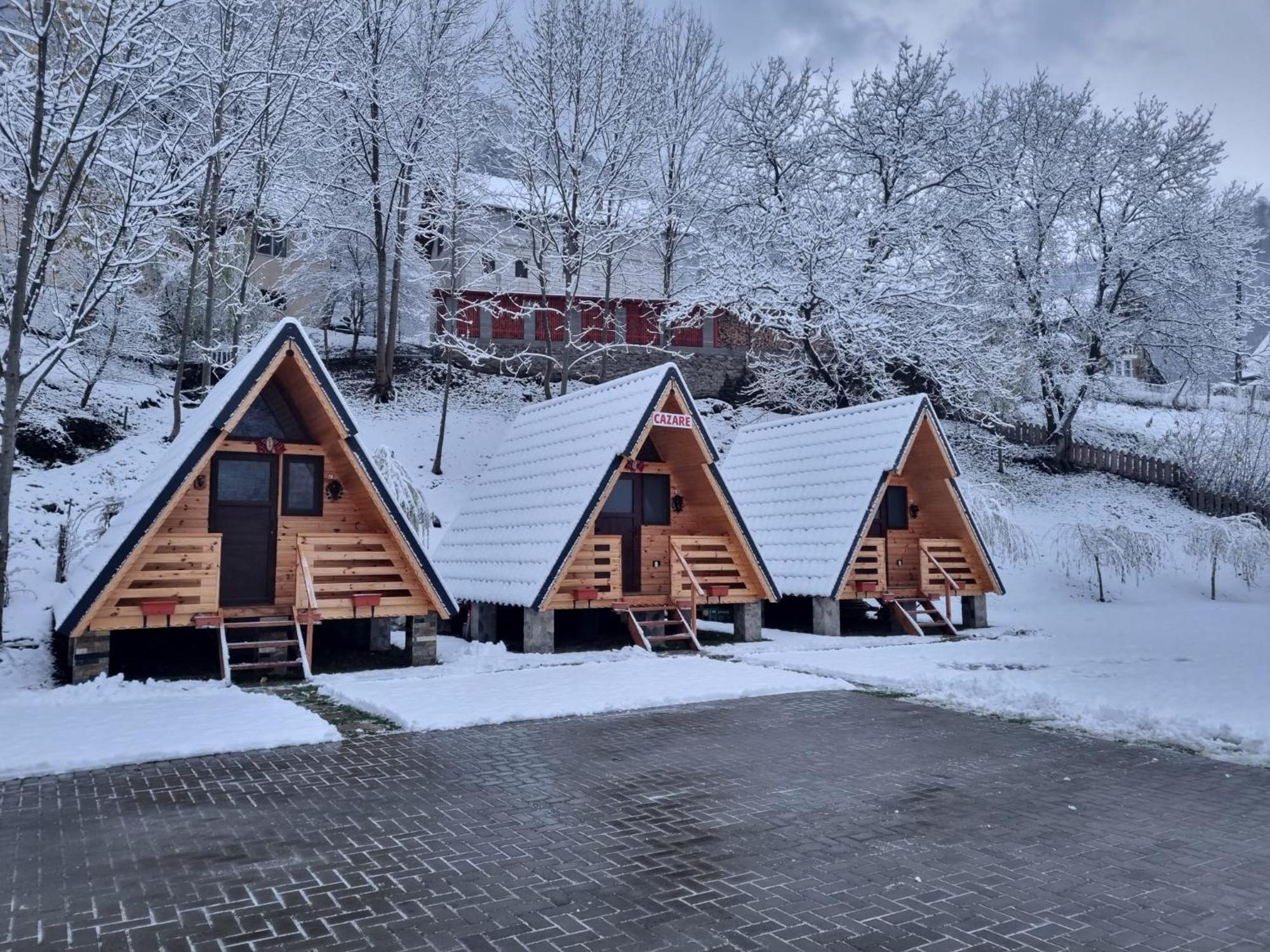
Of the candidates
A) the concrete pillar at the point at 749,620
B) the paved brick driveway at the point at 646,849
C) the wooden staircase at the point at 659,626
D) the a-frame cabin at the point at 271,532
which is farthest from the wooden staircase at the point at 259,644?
the concrete pillar at the point at 749,620

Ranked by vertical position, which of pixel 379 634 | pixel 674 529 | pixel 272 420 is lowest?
pixel 379 634

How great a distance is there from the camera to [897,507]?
2019 centimetres

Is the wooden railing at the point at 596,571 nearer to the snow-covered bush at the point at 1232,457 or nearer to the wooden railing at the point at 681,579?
the wooden railing at the point at 681,579

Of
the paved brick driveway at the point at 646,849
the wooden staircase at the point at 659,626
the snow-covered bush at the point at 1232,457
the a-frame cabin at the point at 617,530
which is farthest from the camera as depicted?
the snow-covered bush at the point at 1232,457

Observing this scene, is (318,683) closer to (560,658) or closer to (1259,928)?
(560,658)

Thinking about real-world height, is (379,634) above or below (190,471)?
below

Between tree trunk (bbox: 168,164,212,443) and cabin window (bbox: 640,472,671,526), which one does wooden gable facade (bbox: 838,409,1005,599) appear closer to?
cabin window (bbox: 640,472,671,526)

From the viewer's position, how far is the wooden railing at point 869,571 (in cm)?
1850

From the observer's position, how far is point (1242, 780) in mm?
7488

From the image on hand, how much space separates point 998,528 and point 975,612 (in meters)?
6.14

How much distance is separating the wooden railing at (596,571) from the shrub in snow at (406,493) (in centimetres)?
667

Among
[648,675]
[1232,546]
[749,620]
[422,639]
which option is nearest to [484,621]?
[422,639]

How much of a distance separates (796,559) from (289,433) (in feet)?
32.4

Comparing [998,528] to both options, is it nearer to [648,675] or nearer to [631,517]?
[631,517]
